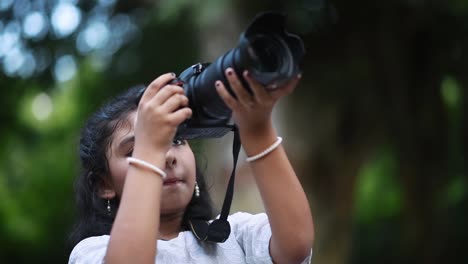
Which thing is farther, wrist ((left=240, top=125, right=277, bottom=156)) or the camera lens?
wrist ((left=240, top=125, right=277, bottom=156))

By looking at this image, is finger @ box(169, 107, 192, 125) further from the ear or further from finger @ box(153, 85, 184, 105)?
the ear

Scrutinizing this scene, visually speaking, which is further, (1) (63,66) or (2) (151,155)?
(1) (63,66)

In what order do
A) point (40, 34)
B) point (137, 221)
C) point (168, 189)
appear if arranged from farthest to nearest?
point (40, 34), point (168, 189), point (137, 221)

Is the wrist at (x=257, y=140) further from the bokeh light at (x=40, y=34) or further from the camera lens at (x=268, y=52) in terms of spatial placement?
the bokeh light at (x=40, y=34)

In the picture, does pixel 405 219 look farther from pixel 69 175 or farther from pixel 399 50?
pixel 69 175

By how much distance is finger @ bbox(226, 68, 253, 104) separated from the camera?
4.92ft

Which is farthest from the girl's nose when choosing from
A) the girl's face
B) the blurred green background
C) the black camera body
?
the blurred green background

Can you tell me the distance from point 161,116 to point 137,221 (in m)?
0.20

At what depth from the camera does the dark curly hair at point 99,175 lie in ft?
6.48

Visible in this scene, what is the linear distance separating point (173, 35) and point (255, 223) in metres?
5.11

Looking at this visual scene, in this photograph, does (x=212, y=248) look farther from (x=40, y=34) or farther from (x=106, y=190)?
(x=40, y=34)

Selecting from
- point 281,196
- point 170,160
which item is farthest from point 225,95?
point 170,160

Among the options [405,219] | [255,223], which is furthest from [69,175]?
[255,223]

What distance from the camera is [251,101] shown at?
5.04 ft
